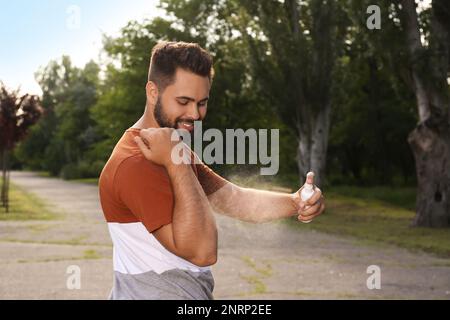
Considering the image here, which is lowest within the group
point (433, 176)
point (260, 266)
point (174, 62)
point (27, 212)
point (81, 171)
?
point (81, 171)

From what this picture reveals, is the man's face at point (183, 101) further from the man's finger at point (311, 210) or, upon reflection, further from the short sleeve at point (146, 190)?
the man's finger at point (311, 210)

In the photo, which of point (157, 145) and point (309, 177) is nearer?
point (157, 145)

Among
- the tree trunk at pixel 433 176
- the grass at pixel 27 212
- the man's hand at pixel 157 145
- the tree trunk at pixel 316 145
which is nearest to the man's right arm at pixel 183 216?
the man's hand at pixel 157 145

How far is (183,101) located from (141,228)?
14.7 inches

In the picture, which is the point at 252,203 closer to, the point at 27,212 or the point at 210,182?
the point at 210,182

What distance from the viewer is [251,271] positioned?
416 inches

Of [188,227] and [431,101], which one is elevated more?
[431,101]

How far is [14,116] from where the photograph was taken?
88.9 feet

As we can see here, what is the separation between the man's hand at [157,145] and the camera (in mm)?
1851

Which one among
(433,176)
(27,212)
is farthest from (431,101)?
(27,212)

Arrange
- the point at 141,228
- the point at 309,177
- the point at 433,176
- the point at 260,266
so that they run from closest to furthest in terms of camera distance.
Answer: the point at 141,228 < the point at 309,177 < the point at 260,266 < the point at 433,176

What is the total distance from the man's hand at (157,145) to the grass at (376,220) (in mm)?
859
